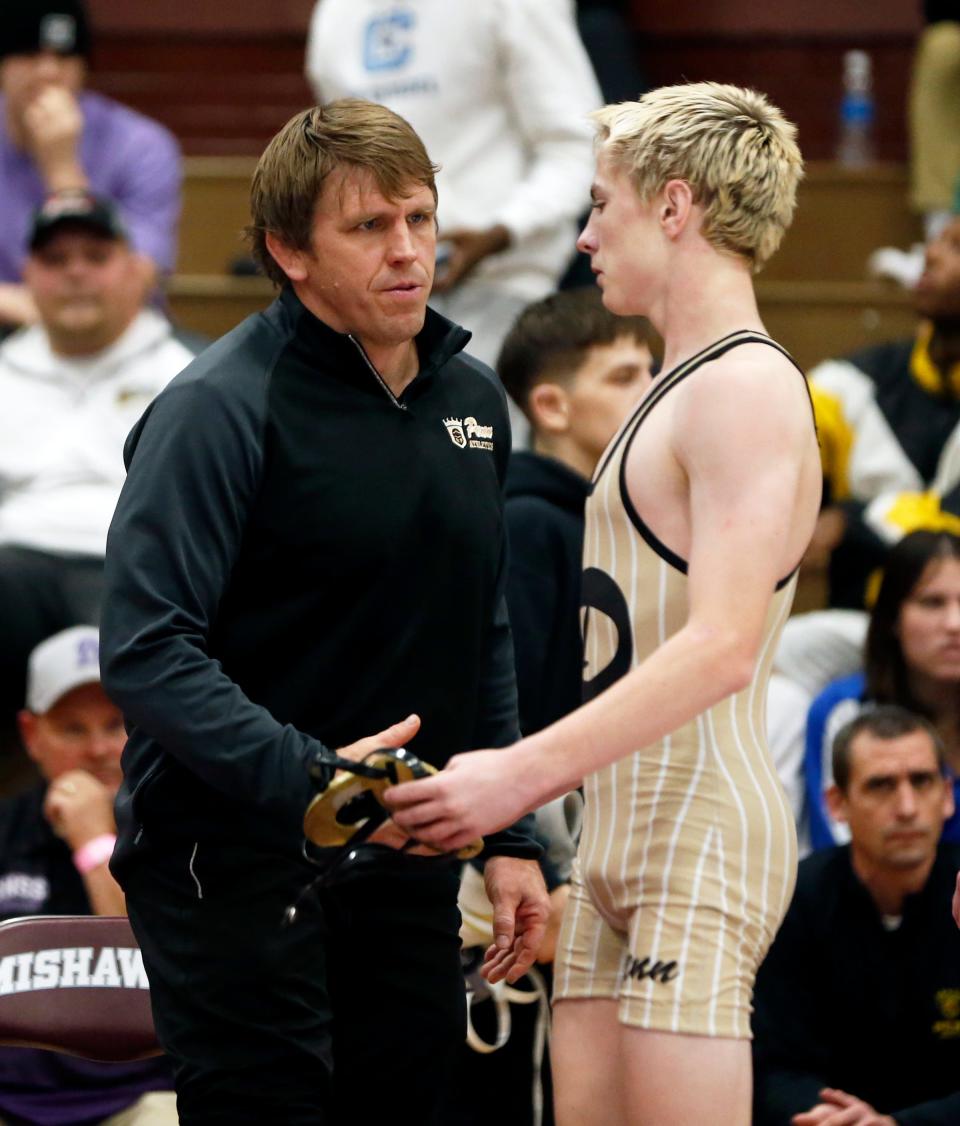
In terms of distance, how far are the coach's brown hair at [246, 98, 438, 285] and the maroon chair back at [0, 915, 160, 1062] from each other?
1062 mm

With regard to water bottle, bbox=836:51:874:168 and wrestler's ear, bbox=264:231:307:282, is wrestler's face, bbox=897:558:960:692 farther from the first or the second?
water bottle, bbox=836:51:874:168

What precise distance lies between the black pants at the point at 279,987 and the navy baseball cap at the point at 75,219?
2.89m

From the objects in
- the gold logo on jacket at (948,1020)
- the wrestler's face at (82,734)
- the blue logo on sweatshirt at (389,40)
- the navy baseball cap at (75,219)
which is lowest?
the gold logo on jacket at (948,1020)

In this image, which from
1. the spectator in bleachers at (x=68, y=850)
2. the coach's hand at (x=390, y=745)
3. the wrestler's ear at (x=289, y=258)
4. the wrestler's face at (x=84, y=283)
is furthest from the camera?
the wrestler's face at (x=84, y=283)

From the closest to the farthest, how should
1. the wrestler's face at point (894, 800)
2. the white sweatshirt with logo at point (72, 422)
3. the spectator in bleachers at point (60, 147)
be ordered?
the wrestler's face at point (894, 800) < the white sweatshirt with logo at point (72, 422) < the spectator in bleachers at point (60, 147)

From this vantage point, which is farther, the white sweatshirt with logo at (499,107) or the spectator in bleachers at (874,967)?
the white sweatshirt with logo at (499,107)

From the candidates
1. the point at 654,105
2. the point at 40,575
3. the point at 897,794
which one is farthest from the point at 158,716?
the point at 40,575

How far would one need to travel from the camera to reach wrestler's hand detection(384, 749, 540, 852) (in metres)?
2.03

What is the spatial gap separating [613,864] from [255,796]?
0.43 metres

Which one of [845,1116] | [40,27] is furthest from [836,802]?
[40,27]

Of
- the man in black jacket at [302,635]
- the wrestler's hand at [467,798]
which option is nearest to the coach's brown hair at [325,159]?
the man in black jacket at [302,635]

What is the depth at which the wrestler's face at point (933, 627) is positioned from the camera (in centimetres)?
417

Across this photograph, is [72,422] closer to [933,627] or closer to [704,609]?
[933,627]

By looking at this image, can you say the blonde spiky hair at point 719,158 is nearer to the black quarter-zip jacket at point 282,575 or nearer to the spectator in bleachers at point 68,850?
the black quarter-zip jacket at point 282,575
